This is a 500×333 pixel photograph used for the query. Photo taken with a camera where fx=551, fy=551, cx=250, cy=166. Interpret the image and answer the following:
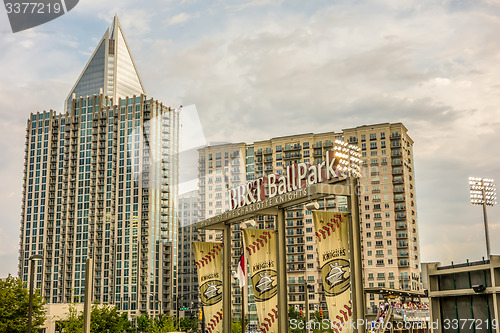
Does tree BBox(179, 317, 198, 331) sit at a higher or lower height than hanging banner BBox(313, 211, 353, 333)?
lower

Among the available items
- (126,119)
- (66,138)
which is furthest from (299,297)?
(66,138)

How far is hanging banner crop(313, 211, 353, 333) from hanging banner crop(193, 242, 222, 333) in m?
14.3

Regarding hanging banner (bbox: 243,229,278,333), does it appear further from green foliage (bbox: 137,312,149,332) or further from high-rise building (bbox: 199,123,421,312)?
green foliage (bbox: 137,312,149,332)

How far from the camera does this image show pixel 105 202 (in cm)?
17200

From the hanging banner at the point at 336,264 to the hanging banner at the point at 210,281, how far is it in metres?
14.3

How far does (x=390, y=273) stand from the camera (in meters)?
135

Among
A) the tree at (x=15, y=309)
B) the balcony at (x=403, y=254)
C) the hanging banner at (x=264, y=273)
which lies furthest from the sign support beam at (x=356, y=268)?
the balcony at (x=403, y=254)

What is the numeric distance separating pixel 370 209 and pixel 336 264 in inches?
4530

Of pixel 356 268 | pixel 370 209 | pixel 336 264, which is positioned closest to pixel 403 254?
pixel 370 209

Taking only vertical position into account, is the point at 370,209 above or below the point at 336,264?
above

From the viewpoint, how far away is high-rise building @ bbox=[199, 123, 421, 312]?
136 metres

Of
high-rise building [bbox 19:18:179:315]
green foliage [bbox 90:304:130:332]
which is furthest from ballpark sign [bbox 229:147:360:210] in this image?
high-rise building [bbox 19:18:179:315]

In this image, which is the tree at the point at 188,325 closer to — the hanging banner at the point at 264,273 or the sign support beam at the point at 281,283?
the hanging banner at the point at 264,273

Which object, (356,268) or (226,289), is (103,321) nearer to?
(226,289)
